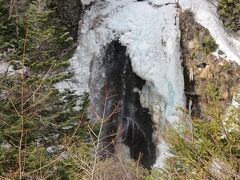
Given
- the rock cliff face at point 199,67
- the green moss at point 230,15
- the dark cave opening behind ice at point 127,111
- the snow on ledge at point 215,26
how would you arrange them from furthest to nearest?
the green moss at point 230,15 → the dark cave opening behind ice at point 127,111 → the snow on ledge at point 215,26 → the rock cliff face at point 199,67

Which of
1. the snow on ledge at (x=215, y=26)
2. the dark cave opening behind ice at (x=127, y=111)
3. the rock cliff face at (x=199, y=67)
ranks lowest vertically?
the dark cave opening behind ice at (x=127, y=111)

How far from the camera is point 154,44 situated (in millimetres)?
11883

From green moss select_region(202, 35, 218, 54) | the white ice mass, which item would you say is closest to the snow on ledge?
the white ice mass

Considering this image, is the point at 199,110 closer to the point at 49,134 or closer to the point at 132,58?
the point at 132,58

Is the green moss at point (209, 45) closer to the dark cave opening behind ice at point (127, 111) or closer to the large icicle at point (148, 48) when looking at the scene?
the large icicle at point (148, 48)

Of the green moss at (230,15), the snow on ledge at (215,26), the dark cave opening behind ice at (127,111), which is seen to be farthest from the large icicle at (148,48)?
the green moss at (230,15)

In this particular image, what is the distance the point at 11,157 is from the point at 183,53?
5.49 metres

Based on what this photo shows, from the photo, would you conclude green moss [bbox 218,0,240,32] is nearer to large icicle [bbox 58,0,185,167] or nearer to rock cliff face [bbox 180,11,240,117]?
rock cliff face [bbox 180,11,240,117]

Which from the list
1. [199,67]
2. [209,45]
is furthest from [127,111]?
[209,45]

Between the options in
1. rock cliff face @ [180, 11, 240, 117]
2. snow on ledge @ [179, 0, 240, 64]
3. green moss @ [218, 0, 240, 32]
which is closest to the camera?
rock cliff face @ [180, 11, 240, 117]

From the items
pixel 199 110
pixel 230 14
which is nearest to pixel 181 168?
pixel 199 110

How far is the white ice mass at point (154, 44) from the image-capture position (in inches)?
456

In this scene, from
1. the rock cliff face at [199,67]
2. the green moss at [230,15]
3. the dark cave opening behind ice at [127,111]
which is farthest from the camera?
the green moss at [230,15]

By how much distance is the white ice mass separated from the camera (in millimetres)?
11594
